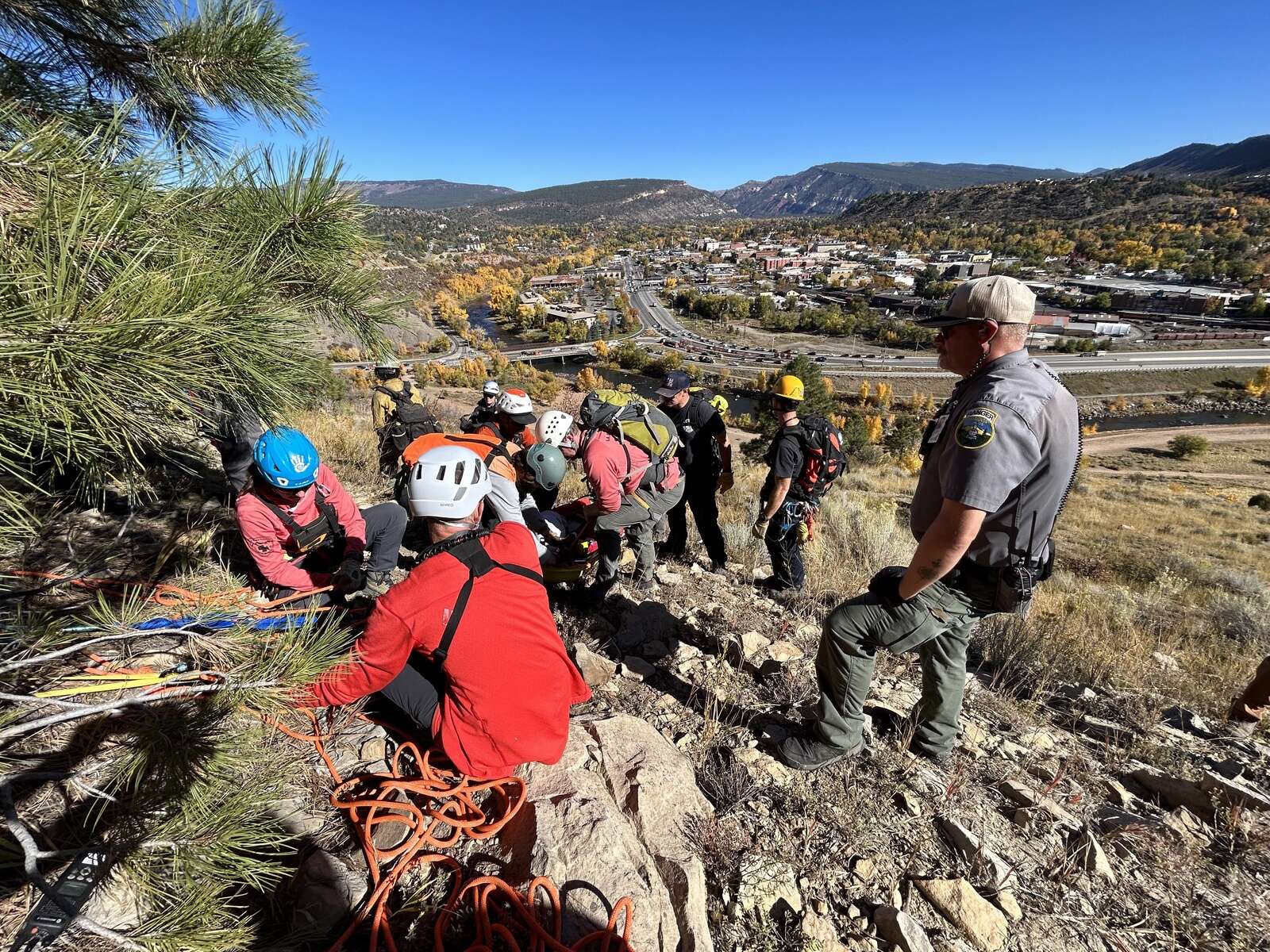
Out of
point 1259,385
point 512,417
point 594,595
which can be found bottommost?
point 1259,385

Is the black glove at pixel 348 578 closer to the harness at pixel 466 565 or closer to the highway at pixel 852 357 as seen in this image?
the harness at pixel 466 565

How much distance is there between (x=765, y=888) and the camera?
1.94m

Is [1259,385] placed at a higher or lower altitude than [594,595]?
lower

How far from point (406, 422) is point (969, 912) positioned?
5659 millimetres

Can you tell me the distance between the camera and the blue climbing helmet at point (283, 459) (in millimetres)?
2887

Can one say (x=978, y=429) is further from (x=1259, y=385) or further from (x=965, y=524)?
(x=1259, y=385)

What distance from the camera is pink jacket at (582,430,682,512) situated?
386 centimetres

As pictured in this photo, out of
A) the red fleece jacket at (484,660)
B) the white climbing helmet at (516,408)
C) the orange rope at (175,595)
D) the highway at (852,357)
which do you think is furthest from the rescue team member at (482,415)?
the highway at (852,357)

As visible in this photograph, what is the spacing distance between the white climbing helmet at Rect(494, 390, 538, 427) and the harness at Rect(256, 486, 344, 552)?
4.90 ft

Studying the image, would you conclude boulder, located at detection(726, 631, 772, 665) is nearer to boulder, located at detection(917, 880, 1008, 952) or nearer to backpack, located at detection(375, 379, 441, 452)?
boulder, located at detection(917, 880, 1008, 952)

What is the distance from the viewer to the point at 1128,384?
5553 centimetres

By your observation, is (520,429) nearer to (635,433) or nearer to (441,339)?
(635,433)

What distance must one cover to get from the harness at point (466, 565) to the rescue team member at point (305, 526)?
1397 mm

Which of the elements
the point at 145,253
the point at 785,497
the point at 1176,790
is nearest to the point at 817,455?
the point at 785,497
